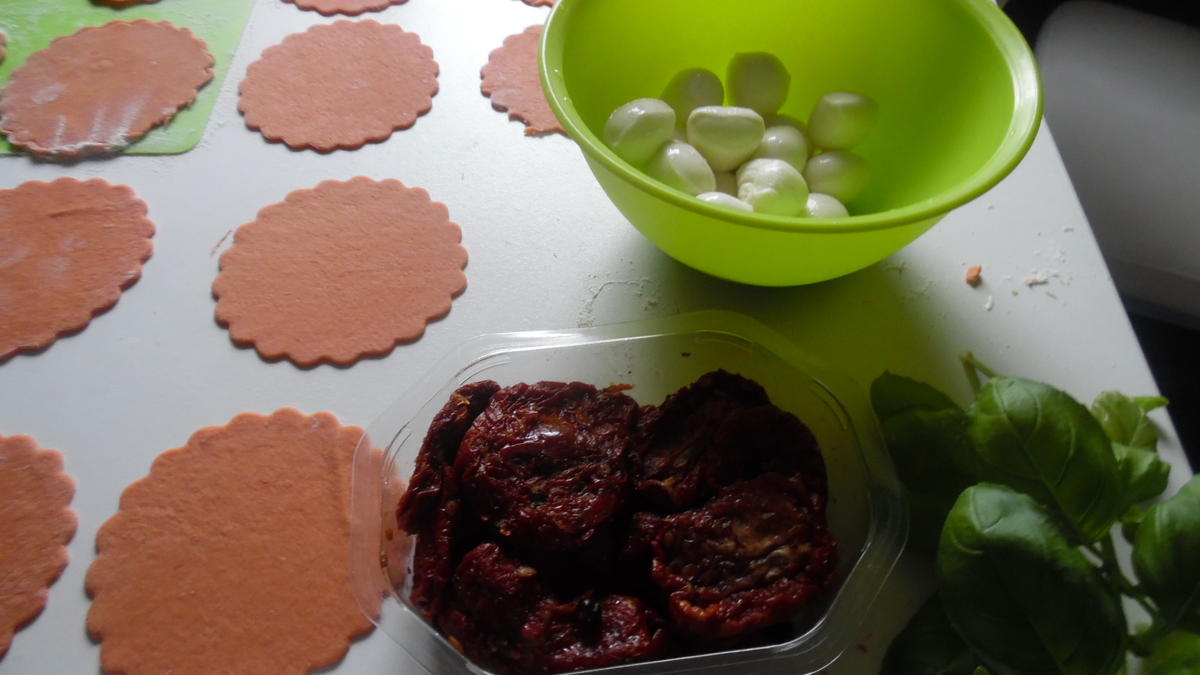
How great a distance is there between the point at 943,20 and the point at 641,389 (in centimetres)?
43

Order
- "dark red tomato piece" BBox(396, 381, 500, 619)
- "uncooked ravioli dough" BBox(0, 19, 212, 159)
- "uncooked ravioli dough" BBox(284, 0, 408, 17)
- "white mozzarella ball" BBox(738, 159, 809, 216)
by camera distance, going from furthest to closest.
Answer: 1. "uncooked ravioli dough" BBox(284, 0, 408, 17)
2. "uncooked ravioli dough" BBox(0, 19, 212, 159)
3. "white mozzarella ball" BBox(738, 159, 809, 216)
4. "dark red tomato piece" BBox(396, 381, 500, 619)

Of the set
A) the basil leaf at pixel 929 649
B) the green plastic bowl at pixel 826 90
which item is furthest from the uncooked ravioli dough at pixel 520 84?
the basil leaf at pixel 929 649

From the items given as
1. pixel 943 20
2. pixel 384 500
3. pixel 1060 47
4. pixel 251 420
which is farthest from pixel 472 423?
pixel 1060 47

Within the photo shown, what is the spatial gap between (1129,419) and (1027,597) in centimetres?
27

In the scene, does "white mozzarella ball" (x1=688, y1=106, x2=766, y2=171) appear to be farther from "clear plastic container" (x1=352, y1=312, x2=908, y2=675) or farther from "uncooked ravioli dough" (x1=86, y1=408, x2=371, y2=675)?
"uncooked ravioli dough" (x1=86, y1=408, x2=371, y2=675)

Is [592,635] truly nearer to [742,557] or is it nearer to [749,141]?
[742,557]

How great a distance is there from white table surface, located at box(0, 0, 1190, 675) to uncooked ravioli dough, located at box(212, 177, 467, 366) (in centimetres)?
2

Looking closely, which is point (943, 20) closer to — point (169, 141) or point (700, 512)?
point (700, 512)

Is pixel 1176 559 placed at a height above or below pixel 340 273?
above

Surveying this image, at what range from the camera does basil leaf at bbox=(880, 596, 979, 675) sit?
18.7 inches

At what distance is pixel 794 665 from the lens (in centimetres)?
48

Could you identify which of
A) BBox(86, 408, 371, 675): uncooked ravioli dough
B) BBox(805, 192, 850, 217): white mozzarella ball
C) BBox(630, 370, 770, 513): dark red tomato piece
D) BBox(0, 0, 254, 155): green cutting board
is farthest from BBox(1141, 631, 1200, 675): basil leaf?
BBox(0, 0, 254, 155): green cutting board

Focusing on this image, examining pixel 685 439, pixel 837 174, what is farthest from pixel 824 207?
pixel 685 439

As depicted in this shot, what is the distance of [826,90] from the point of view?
79 cm
